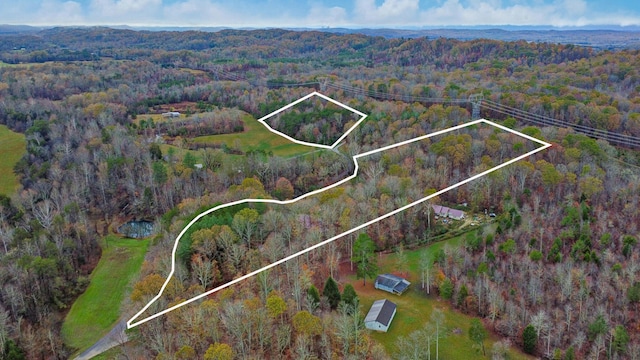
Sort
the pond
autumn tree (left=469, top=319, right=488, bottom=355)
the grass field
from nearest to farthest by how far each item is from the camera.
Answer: autumn tree (left=469, top=319, right=488, bottom=355), the pond, the grass field

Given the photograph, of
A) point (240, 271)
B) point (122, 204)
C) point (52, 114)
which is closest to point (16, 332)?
point (240, 271)

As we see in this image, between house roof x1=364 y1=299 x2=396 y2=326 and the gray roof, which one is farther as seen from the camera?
the gray roof

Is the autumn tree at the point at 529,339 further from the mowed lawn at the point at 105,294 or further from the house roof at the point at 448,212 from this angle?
the mowed lawn at the point at 105,294

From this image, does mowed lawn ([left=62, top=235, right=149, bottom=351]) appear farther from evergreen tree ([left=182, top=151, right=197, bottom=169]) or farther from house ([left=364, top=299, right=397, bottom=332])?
house ([left=364, top=299, right=397, bottom=332])

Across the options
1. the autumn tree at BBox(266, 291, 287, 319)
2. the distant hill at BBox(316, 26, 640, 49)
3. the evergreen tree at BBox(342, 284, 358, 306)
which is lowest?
the evergreen tree at BBox(342, 284, 358, 306)

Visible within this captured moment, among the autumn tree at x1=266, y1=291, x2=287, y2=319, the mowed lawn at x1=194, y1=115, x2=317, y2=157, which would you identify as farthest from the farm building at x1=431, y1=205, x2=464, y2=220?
the autumn tree at x1=266, y1=291, x2=287, y2=319

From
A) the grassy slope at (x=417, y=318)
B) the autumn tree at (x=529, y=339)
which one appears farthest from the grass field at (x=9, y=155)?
the autumn tree at (x=529, y=339)

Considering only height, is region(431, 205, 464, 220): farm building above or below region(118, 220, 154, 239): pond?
above

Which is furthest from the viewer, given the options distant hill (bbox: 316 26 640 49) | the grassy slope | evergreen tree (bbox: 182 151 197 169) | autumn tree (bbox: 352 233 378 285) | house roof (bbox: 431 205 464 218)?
distant hill (bbox: 316 26 640 49)
